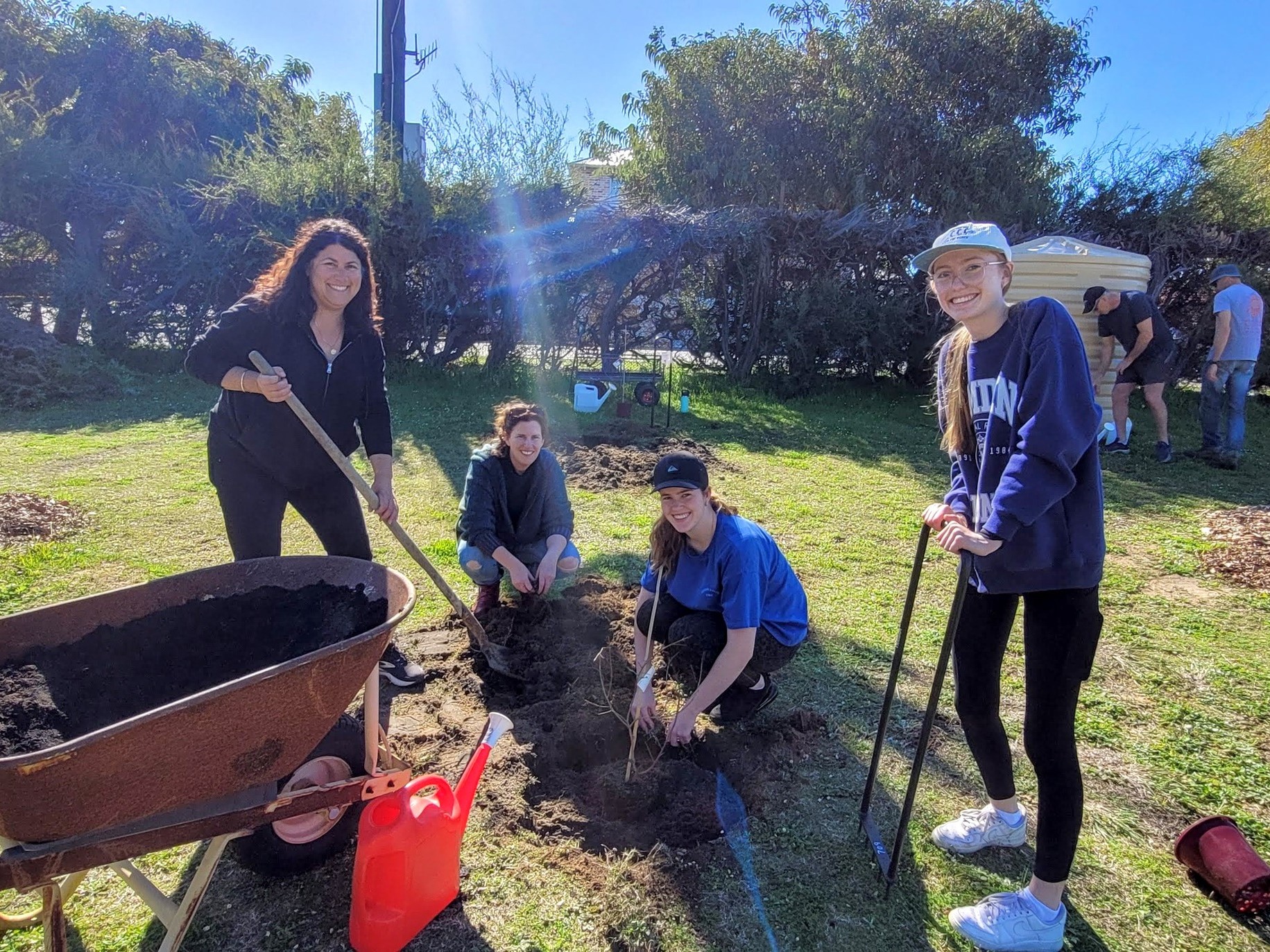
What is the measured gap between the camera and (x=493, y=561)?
3707 millimetres

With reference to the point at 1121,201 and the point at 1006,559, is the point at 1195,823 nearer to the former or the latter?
the point at 1006,559

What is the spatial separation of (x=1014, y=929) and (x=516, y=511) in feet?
8.61

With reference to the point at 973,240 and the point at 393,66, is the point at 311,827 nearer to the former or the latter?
the point at 973,240

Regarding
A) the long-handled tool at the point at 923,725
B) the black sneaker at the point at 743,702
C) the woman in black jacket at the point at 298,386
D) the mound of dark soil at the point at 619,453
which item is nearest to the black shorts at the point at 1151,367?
the mound of dark soil at the point at 619,453

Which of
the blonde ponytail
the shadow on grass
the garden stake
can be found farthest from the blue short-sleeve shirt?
the shadow on grass

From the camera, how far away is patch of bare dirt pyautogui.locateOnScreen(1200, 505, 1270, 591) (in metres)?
4.60

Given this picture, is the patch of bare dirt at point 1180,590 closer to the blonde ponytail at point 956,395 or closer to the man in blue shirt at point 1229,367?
the blonde ponytail at point 956,395

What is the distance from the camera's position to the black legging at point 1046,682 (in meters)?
1.73

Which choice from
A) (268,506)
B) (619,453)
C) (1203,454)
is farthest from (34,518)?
(1203,454)

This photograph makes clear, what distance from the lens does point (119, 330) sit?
35.4ft

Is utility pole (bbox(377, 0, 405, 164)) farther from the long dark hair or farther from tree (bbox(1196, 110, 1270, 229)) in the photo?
tree (bbox(1196, 110, 1270, 229))

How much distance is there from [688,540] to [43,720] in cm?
187

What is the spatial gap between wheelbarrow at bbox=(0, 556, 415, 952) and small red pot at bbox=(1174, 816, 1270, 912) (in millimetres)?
2376

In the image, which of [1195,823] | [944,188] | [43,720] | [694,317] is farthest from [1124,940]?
[944,188]
